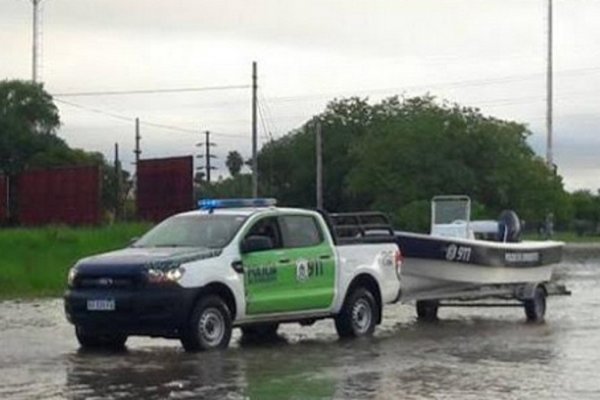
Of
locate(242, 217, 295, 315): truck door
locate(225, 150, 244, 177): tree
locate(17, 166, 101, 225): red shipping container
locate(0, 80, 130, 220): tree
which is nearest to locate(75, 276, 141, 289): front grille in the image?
locate(242, 217, 295, 315): truck door

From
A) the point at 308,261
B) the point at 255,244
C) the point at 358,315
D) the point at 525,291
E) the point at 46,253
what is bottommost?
the point at 358,315

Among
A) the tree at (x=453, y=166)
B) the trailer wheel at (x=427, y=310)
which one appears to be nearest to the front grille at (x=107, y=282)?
the trailer wheel at (x=427, y=310)

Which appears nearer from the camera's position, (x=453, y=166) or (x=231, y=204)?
(x=231, y=204)

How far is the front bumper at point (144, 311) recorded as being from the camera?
16.5 metres

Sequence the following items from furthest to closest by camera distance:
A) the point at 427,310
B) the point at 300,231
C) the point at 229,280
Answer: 1. the point at 427,310
2. the point at 300,231
3. the point at 229,280

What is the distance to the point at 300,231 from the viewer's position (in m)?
18.9

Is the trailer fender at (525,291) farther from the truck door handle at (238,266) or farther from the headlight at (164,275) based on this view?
the headlight at (164,275)

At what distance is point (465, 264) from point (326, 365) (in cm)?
726

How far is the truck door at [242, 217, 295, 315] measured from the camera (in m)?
A: 17.7

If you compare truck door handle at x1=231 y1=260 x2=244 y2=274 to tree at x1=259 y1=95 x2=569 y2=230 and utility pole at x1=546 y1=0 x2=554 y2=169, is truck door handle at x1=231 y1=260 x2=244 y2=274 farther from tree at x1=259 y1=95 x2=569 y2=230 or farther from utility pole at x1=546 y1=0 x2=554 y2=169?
utility pole at x1=546 y1=0 x2=554 y2=169

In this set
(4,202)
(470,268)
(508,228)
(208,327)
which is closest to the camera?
(208,327)

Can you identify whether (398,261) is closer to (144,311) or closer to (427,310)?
(427,310)

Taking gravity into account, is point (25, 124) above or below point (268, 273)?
above

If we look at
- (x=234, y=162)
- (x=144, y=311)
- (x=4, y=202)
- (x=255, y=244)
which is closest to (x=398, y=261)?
(x=255, y=244)
